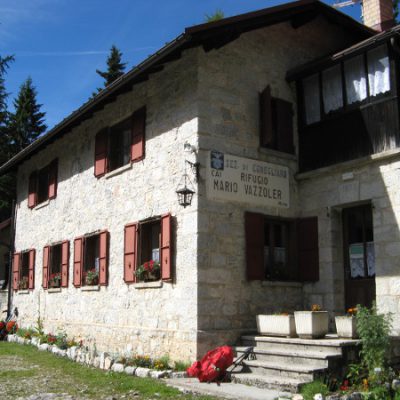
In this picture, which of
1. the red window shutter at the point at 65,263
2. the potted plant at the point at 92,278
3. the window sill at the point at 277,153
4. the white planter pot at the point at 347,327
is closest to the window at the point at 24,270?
the red window shutter at the point at 65,263

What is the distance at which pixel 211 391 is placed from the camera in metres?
7.11

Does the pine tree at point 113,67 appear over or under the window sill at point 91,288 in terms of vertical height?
over

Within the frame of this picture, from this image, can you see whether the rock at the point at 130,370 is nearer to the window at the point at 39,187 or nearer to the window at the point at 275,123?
the window at the point at 275,123

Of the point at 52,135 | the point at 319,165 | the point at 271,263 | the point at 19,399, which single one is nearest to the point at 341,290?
the point at 271,263

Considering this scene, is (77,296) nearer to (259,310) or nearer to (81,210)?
(81,210)

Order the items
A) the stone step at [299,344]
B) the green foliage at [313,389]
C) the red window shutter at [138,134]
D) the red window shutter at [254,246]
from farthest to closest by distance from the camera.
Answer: the red window shutter at [138,134] < the red window shutter at [254,246] < the stone step at [299,344] < the green foliage at [313,389]

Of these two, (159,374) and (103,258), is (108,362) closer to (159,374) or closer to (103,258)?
(159,374)

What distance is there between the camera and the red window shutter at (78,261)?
12.6 metres

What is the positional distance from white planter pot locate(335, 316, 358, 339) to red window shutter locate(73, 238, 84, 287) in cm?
654

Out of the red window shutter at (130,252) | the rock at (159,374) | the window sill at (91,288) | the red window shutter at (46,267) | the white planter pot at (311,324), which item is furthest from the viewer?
the red window shutter at (46,267)

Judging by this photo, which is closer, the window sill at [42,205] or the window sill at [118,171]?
the window sill at [118,171]

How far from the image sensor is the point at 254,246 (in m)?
9.46

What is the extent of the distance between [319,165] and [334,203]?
81 centimetres

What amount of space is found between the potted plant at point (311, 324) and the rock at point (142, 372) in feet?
7.79
